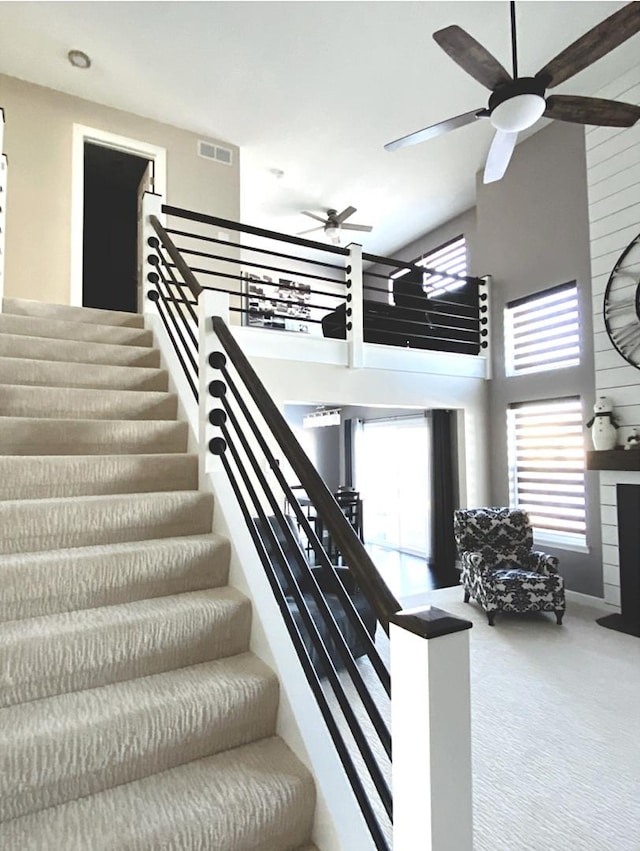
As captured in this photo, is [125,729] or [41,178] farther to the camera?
[41,178]

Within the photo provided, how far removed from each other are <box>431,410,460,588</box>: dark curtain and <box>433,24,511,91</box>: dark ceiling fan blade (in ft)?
14.3

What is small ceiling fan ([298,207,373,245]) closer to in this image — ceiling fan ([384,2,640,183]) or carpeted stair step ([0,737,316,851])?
ceiling fan ([384,2,640,183])

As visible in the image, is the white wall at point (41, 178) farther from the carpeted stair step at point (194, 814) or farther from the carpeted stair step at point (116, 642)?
the carpeted stair step at point (194, 814)

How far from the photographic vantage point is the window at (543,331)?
16.1 ft

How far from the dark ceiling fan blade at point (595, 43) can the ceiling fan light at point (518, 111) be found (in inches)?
4.5

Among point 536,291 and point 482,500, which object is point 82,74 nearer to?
point 536,291

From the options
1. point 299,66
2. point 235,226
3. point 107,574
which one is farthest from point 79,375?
point 299,66

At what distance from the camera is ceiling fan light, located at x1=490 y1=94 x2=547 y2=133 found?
2.72 meters

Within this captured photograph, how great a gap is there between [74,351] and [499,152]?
3.11 metres

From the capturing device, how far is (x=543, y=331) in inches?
204

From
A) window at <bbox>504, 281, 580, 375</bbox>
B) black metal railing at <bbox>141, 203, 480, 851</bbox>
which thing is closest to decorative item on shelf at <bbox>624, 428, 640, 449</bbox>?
window at <bbox>504, 281, 580, 375</bbox>

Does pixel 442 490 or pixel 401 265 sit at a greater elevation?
pixel 401 265

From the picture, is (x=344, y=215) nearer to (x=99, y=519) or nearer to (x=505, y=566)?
(x=505, y=566)

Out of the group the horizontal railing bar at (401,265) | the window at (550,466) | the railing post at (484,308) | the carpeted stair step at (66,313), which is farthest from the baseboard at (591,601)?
the carpeted stair step at (66,313)
